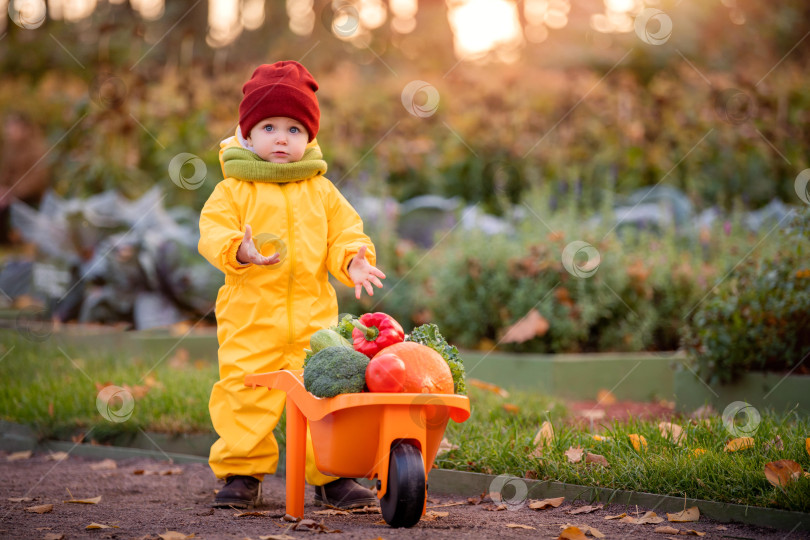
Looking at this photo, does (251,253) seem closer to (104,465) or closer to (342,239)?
(342,239)

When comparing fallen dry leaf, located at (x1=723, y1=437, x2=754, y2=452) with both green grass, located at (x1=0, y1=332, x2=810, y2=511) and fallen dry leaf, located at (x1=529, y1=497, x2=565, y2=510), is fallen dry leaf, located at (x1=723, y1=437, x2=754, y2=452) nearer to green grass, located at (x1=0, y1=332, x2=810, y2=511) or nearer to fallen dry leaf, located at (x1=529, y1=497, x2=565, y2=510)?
green grass, located at (x1=0, y1=332, x2=810, y2=511)

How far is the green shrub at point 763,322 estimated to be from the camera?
417cm

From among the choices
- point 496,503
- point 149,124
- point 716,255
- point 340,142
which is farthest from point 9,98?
point 496,503

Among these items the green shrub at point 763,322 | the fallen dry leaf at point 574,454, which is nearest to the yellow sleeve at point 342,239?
the fallen dry leaf at point 574,454

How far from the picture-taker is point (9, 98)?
11.8 meters

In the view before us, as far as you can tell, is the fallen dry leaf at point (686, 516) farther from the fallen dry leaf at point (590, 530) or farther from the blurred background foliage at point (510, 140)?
the blurred background foliage at point (510, 140)

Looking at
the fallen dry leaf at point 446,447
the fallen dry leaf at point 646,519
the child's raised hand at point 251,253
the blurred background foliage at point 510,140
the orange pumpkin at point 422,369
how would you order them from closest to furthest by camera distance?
the orange pumpkin at point 422,369
the fallen dry leaf at point 646,519
the child's raised hand at point 251,253
the fallen dry leaf at point 446,447
the blurred background foliage at point 510,140

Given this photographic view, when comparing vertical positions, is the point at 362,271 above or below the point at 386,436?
above

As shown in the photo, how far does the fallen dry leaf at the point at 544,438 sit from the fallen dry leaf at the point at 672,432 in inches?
17.3

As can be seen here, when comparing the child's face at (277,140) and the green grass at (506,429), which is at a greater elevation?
the child's face at (277,140)

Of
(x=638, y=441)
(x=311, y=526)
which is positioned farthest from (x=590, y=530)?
(x=311, y=526)

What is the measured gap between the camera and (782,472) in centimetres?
271

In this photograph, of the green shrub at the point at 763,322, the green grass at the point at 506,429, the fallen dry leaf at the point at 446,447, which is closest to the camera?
the green grass at the point at 506,429

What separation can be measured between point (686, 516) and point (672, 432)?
21.0 inches
